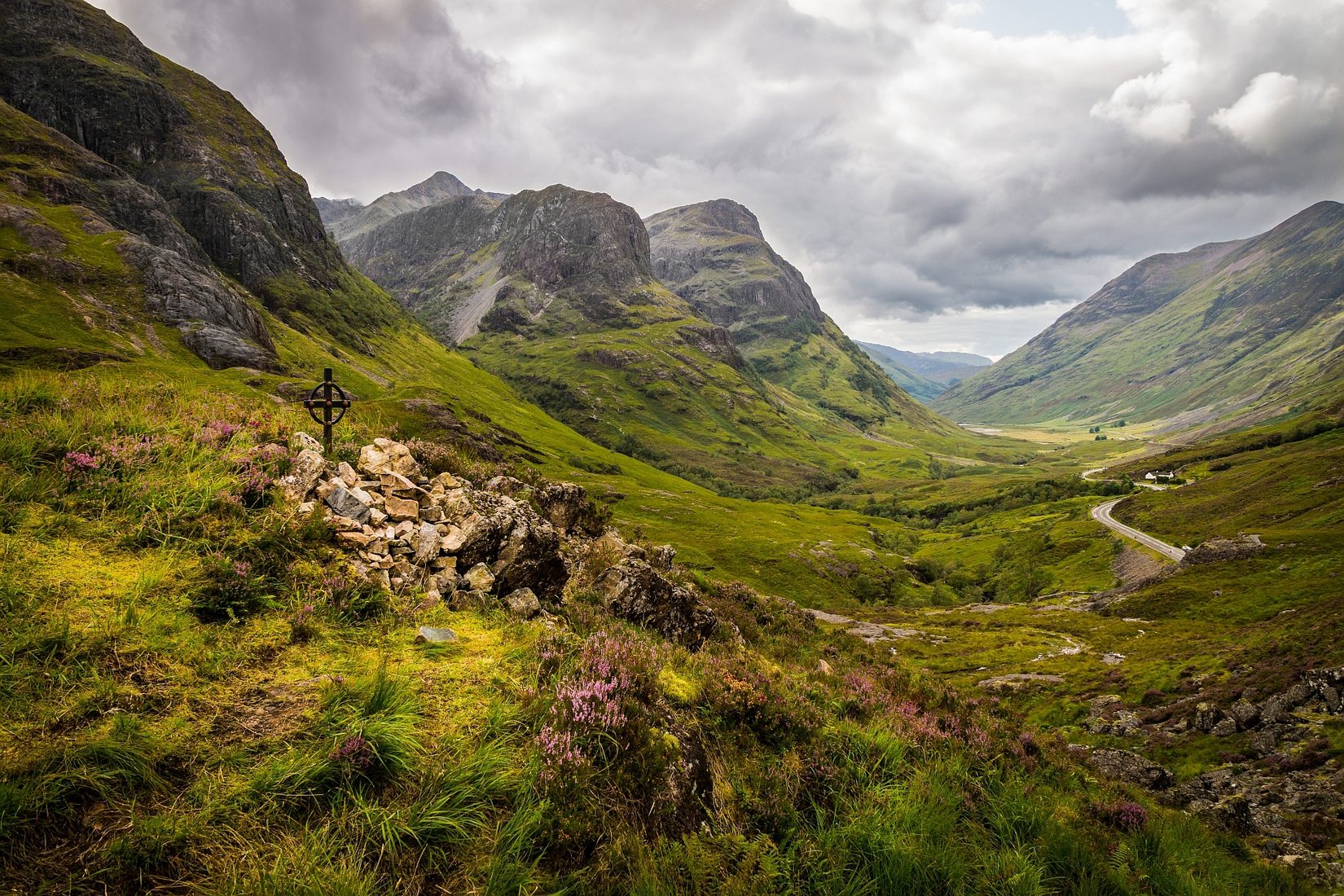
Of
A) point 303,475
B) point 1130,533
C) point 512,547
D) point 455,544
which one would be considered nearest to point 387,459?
point 303,475

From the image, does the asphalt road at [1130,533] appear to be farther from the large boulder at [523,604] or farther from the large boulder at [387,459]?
the large boulder at [387,459]

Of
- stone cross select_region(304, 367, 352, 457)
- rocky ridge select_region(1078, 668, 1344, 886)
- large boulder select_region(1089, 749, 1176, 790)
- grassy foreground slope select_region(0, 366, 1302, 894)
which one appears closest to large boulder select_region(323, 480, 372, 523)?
grassy foreground slope select_region(0, 366, 1302, 894)

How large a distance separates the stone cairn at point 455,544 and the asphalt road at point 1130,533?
117098 millimetres

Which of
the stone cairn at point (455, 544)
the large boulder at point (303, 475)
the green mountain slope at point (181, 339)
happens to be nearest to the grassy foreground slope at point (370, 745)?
the large boulder at point (303, 475)

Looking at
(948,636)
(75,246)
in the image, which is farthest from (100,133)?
(948,636)

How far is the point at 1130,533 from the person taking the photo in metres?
125

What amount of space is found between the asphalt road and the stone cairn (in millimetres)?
117098

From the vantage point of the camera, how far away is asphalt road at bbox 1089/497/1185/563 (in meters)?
105

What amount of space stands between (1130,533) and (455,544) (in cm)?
16737

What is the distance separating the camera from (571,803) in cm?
498

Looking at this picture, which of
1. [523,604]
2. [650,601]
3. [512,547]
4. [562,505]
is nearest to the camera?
[523,604]

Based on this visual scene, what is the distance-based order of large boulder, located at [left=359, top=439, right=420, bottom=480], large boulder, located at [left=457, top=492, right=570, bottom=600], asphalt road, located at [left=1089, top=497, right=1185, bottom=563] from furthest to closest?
asphalt road, located at [left=1089, top=497, right=1185, bottom=563]
large boulder, located at [left=359, top=439, right=420, bottom=480]
large boulder, located at [left=457, top=492, right=570, bottom=600]

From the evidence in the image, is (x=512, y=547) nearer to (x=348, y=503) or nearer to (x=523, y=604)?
(x=523, y=604)

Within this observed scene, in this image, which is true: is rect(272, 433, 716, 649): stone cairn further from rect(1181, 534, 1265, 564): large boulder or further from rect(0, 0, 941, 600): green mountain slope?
rect(1181, 534, 1265, 564): large boulder
